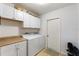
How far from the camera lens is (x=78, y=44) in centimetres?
140

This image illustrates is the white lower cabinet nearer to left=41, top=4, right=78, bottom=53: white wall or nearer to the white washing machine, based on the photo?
the white washing machine

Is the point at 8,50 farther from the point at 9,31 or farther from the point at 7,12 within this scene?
the point at 7,12

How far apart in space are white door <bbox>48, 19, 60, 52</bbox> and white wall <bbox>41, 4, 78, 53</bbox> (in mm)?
64

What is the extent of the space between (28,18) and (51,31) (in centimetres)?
50

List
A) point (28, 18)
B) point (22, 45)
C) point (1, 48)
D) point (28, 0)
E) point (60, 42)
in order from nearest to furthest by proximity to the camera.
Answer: point (28, 0), point (1, 48), point (60, 42), point (22, 45), point (28, 18)

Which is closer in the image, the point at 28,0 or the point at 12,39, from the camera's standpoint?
the point at 28,0

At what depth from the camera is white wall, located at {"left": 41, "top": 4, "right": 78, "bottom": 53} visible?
1.31 meters

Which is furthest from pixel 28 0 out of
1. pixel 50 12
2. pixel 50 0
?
pixel 50 12

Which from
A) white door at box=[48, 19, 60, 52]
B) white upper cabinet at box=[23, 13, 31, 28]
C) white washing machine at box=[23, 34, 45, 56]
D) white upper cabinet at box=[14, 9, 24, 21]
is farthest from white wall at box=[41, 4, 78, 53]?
white upper cabinet at box=[14, 9, 24, 21]

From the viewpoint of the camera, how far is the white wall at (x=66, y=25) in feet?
4.29

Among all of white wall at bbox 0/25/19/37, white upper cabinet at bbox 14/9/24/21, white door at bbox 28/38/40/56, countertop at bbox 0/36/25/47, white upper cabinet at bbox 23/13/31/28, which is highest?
white upper cabinet at bbox 14/9/24/21

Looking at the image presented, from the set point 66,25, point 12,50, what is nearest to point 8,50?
point 12,50

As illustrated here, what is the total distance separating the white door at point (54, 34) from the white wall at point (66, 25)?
0.21ft

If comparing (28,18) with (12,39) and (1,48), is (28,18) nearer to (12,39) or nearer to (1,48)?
(12,39)
